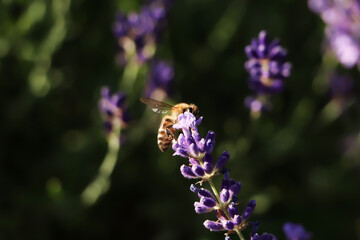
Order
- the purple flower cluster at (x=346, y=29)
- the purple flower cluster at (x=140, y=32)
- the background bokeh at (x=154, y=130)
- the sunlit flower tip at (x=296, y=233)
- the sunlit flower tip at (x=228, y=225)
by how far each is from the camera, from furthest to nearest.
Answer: the background bokeh at (x=154, y=130) < the purple flower cluster at (x=140, y=32) < the purple flower cluster at (x=346, y=29) < the sunlit flower tip at (x=296, y=233) < the sunlit flower tip at (x=228, y=225)

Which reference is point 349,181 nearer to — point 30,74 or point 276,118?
point 276,118

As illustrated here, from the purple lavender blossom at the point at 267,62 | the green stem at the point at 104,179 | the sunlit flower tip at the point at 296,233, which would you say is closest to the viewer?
the sunlit flower tip at the point at 296,233

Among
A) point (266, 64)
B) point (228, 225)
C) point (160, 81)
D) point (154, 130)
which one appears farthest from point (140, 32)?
point (228, 225)

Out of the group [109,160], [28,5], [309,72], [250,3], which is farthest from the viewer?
[250,3]

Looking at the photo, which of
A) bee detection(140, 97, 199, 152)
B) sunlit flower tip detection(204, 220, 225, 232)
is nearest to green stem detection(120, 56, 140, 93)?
bee detection(140, 97, 199, 152)

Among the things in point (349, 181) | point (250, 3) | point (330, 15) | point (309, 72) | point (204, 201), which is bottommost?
point (204, 201)

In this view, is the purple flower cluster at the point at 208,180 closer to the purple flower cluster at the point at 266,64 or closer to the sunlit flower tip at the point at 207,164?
the sunlit flower tip at the point at 207,164

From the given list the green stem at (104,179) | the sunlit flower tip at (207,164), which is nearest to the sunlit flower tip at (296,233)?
the sunlit flower tip at (207,164)

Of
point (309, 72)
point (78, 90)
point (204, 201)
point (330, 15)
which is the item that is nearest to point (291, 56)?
point (309, 72)
